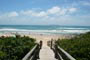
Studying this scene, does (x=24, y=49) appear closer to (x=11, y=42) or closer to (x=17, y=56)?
(x=17, y=56)

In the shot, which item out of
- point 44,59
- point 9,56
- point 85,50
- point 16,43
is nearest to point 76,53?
point 85,50

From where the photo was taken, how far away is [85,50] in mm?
8930

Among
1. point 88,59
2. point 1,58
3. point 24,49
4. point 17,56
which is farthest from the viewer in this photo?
point 24,49

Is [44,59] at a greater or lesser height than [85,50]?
lesser

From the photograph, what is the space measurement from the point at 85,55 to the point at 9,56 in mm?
3358

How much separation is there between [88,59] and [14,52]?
333cm

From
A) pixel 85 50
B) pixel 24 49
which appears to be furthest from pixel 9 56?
pixel 85 50

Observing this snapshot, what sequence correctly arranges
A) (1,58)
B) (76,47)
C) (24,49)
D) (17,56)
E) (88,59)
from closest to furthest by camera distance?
(1,58), (88,59), (17,56), (24,49), (76,47)

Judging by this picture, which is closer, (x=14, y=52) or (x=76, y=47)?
(x=14, y=52)

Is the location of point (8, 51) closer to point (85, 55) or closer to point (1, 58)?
point (1, 58)

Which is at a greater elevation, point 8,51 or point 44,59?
point 8,51

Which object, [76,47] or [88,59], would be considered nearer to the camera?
[88,59]

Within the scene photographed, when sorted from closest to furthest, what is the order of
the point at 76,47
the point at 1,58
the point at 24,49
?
the point at 1,58
the point at 24,49
the point at 76,47

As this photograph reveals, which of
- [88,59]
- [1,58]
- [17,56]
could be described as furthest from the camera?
[17,56]
